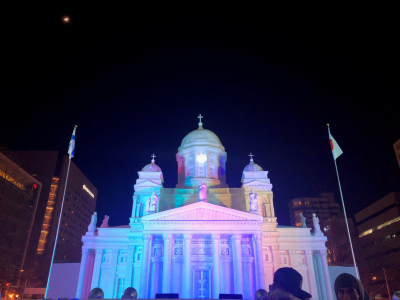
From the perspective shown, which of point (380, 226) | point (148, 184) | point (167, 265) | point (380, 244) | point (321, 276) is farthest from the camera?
point (380, 226)

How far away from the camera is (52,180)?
86688 millimetres

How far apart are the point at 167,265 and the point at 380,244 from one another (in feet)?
190

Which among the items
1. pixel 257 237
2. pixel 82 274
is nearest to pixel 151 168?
pixel 82 274

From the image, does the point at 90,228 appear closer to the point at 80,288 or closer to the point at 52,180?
the point at 80,288

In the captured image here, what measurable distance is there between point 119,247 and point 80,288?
569cm

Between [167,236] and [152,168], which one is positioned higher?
[152,168]

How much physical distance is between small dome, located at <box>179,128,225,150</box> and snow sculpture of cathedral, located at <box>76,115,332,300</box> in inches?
216

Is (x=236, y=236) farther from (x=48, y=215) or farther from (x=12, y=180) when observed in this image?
(x=48, y=215)

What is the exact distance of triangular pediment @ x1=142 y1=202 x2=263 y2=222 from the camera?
96.0 ft

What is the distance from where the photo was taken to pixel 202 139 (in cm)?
4159

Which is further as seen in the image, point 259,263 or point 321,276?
point 321,276

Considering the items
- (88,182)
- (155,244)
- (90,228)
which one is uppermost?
(88,182)

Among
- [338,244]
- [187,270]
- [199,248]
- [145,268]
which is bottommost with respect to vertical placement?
[187,270]

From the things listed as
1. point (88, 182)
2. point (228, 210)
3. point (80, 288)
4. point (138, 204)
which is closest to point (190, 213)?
point (228, 210)
